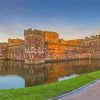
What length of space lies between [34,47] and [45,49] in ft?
12.9

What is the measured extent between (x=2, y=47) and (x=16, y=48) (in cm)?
652

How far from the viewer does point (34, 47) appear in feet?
113

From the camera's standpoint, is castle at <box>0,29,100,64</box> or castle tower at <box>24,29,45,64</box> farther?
castle at <box>0,29,100,64</box>

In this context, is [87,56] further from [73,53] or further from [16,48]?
[16,48]

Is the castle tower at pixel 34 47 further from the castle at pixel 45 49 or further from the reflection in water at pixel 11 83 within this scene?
the reflection in water at pixel 11 83

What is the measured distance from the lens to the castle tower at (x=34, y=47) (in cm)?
3391

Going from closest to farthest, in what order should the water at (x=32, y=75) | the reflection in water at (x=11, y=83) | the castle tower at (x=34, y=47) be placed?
the reflection in water at (x=11, y=83), the water at (x=32, y=75), the castle tower at (x=34, y=47)

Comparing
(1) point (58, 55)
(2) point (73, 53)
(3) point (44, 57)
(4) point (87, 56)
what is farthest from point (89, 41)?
(3) point (44, 57)

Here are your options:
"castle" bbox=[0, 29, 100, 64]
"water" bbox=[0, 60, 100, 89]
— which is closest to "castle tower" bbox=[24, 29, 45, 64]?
"castle" bbox=[0, 29, 100, 64]

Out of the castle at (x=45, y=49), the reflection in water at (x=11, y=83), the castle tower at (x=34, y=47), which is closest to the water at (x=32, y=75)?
the reflection in water at (x=11, y=83)

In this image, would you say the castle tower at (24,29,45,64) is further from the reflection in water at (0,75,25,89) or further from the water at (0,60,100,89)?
the reflection in water at (0,75,25,89)

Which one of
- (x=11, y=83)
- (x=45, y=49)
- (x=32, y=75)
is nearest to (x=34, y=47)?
(x=45, y=49)

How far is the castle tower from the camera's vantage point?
33906 mm

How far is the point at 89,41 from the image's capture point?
217ft
